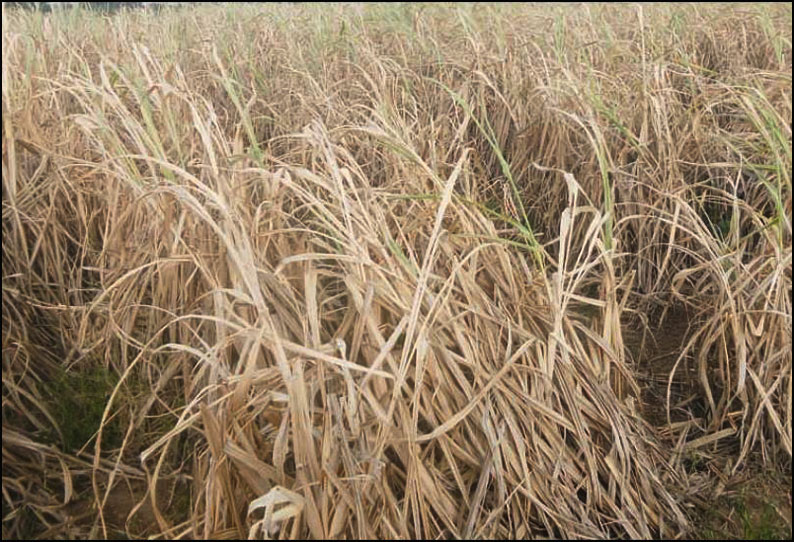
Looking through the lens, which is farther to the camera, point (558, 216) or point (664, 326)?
point (558, 216)

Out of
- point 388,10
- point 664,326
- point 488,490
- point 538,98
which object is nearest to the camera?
point 488,490

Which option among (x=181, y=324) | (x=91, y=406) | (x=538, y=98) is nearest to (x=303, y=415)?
(x=181, y=324)

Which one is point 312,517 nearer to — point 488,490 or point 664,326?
point 488,490

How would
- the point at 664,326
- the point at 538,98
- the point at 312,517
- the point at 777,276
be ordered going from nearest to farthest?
the point at 312,517, the point at 777,276, the point at 664,326, the point at 538,98

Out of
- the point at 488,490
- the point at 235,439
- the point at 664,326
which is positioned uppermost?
the point at 235,439

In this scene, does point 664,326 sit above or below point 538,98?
below

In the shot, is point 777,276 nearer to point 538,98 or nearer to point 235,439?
point 235,439

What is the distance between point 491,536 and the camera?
1036 millimetres

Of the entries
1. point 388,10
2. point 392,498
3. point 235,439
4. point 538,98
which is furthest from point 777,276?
point 388,10

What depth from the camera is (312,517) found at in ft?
3.24

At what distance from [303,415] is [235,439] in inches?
4.5

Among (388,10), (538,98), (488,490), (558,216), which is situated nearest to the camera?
(488,490)

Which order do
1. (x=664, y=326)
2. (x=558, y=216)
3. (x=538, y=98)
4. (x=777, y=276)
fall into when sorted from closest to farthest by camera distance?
(x=777, y=276), (x=664, y=326), (x=558, y=216), (x=538, y=98)

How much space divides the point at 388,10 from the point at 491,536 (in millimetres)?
2916
